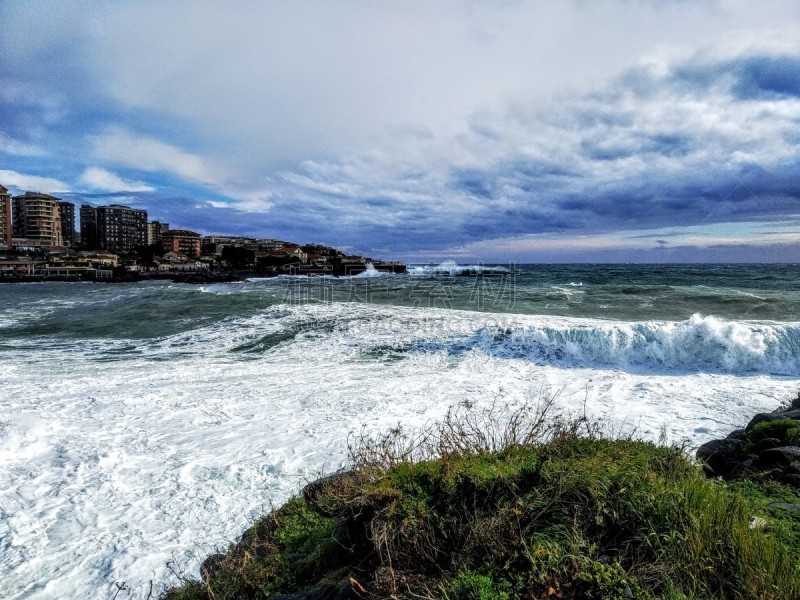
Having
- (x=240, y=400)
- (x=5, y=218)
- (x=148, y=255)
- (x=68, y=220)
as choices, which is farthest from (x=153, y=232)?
(x=240, y=400)

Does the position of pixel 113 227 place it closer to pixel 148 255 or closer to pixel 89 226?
pixel 89 226

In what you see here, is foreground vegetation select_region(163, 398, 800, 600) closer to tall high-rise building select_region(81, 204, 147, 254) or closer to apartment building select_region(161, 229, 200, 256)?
apartment building select_region(161, 229, 200, 256)

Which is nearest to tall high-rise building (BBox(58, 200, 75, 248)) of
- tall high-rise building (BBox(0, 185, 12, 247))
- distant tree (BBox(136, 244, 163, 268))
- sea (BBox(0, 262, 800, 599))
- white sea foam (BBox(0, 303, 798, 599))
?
tall high-rise building (BBox(0, 185, 12, 247))

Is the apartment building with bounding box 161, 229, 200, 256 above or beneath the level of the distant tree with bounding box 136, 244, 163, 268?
above

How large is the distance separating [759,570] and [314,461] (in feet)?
16.9

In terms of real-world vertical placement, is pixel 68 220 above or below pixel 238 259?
above

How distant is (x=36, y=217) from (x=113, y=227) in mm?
27341

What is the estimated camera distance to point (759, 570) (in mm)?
2336

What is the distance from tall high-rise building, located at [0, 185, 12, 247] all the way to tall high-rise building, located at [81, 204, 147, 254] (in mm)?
32858

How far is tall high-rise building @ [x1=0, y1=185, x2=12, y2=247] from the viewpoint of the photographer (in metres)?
99.6

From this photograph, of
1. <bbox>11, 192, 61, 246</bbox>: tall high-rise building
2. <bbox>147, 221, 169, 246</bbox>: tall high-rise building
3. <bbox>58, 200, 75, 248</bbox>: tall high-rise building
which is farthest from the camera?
<bbox>147, 221, 169, 246</bbox>: tall high-rise building

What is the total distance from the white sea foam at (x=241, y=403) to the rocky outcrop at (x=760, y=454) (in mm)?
1516

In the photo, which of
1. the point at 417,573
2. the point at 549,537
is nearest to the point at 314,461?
the point at 417,573

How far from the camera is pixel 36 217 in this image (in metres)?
116
